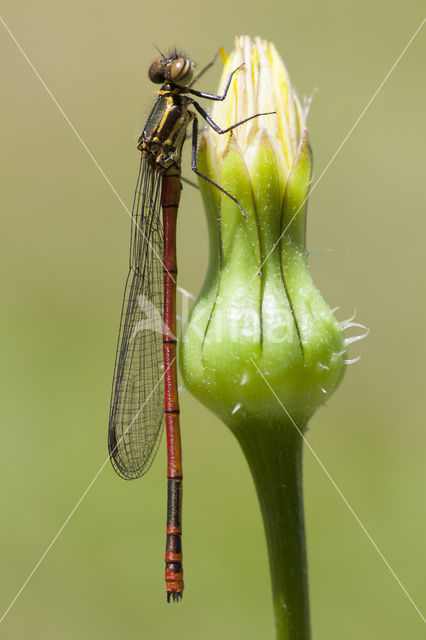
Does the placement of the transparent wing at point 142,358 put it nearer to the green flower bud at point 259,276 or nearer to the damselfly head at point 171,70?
the damselfly head at point 171,70

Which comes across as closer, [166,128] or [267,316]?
[267,316]

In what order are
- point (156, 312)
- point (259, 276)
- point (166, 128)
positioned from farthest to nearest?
1. point (156, 312)
2. point (166, 128)
3. point (259, 276)

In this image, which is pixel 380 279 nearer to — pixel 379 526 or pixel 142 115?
pixel 379 526

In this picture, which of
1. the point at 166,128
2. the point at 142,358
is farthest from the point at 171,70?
the point at 142,358

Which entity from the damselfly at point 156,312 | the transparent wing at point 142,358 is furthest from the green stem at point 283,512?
the transparent wing at point 142,358

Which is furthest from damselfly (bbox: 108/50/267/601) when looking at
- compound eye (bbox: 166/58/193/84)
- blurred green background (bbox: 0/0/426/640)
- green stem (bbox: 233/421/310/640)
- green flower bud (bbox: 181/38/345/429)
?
green stem (bbox: 233/421/310/640)

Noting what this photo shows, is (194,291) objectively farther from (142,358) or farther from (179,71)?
(179,71)

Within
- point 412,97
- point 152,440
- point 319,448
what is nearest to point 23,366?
point 319,448
